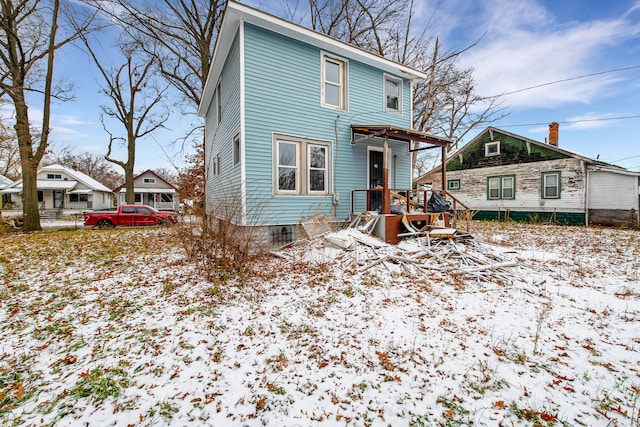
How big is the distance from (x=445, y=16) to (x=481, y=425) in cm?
2008

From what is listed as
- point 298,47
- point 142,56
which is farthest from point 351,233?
point 142,56

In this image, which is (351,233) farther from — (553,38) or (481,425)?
(553,38)

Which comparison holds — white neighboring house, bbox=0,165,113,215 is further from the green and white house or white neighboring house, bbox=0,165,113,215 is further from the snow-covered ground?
the green and white house

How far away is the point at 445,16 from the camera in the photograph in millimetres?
15797

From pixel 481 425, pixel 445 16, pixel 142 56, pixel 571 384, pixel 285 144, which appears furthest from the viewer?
pixel 142 56

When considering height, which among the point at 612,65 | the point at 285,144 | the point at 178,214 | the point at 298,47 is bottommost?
the point at 178,214

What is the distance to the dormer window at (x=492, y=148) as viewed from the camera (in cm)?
1719

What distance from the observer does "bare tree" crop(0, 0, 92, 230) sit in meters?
13.0

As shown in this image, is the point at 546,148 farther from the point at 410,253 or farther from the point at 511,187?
the point at 410,253

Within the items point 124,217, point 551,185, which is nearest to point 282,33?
point 124,217

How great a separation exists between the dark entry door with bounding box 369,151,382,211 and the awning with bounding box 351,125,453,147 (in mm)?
1158

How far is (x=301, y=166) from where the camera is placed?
8.45 metres

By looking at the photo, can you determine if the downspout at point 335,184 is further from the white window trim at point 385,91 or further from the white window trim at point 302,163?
the white window trim at point 385,91

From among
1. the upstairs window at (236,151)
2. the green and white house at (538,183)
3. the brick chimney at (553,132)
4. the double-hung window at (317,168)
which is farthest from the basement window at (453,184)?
the upstairs window at (236,151)
